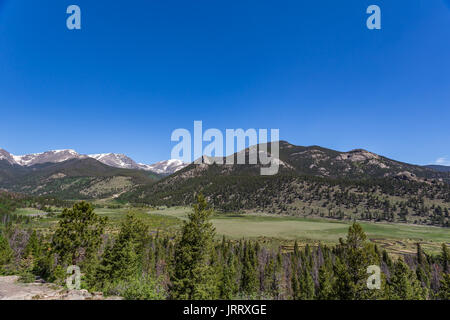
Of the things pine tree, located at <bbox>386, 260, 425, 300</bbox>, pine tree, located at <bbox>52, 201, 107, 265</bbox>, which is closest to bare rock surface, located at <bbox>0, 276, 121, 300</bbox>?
pine tree, located at <bbox>52, 201, 107, 265</bbox>

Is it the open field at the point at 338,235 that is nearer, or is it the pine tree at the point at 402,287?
the pine tree at the point at 402,287

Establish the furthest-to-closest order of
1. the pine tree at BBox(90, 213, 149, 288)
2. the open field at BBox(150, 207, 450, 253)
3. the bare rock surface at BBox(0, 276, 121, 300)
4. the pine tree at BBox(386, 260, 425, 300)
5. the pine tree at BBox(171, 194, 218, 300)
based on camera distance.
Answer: the open field at BBox(150, 207, 450, 253) → the pine tree at BBox(386, 260, 425, 300) → the pine tree at BBox(90, 213, 149, 288) → the pine tree at BBox(171, 194, 218, 300) → the bare rock surface at BBox(0, 276, 121, 300)

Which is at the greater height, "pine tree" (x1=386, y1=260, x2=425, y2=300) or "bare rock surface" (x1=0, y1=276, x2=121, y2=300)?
"bare rock surface" (x1=0, y1=276, x2=121, y2=300)

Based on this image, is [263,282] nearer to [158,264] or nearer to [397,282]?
[158,264]

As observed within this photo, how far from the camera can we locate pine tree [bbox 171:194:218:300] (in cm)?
2570

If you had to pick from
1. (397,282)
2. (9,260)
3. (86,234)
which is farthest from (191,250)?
(9,260)

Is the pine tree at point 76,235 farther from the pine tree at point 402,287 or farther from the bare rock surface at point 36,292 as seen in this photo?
the pine tree at point 402,287

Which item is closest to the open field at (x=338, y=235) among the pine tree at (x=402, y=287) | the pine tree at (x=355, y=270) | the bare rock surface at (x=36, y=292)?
the pine tree at (x=402, y=287)

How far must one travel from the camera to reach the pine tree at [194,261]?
25697mm

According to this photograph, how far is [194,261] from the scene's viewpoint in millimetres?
26422

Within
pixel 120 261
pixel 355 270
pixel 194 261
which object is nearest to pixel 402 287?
pixel 355 270

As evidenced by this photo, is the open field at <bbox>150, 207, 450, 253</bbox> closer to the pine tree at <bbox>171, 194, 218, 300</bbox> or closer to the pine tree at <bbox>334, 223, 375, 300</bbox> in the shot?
the pine tree at <bbox>334, 223, 375, 300</bbox>

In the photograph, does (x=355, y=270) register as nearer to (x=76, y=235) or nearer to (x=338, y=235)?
(x=76, y=235)
